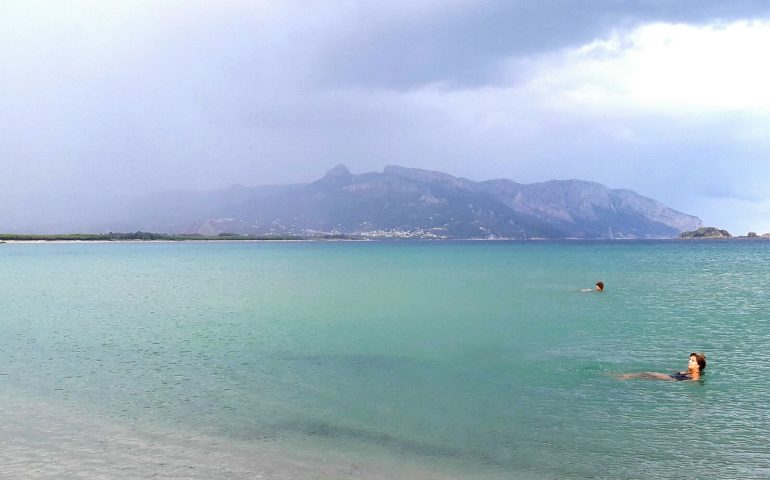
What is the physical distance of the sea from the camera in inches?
615

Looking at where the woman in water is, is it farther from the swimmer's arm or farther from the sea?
the sea

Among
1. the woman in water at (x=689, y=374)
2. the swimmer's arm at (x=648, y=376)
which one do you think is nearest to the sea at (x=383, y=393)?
the woman in water at (x=689, y=374)

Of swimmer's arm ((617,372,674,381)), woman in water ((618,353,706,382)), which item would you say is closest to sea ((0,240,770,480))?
woman in water ((618,353,706,382))

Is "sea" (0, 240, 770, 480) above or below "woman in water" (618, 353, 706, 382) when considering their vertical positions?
below

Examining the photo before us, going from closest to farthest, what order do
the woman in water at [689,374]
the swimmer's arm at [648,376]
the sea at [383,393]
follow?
the sea at [383,393], the woman in water at [689,374], the swimmer's arm at [648,376]

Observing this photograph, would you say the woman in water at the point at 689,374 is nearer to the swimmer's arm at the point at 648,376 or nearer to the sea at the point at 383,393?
the swimmer's arm at the point at 648,376

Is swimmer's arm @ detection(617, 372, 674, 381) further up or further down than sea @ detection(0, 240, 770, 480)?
further up

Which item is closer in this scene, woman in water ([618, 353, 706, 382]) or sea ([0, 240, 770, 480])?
sea ([0, 240, 770, 480])

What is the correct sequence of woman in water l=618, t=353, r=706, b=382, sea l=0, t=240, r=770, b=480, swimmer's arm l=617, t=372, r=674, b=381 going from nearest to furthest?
sea l=0, t=240, r=770, b=480
woman in water l=618, t=353, r=706, b=382
swimmer's arm l=617, t=372, r=674, b=381

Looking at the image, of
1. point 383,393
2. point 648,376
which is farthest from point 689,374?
point 383,393

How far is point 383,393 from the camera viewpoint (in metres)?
22.8

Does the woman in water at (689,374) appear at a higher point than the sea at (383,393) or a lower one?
higher

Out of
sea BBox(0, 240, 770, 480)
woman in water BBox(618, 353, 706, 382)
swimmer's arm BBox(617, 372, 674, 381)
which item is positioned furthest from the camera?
swimmer's arm BBox(617, 372, 674, 381)

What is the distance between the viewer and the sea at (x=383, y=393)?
15.6 metres
